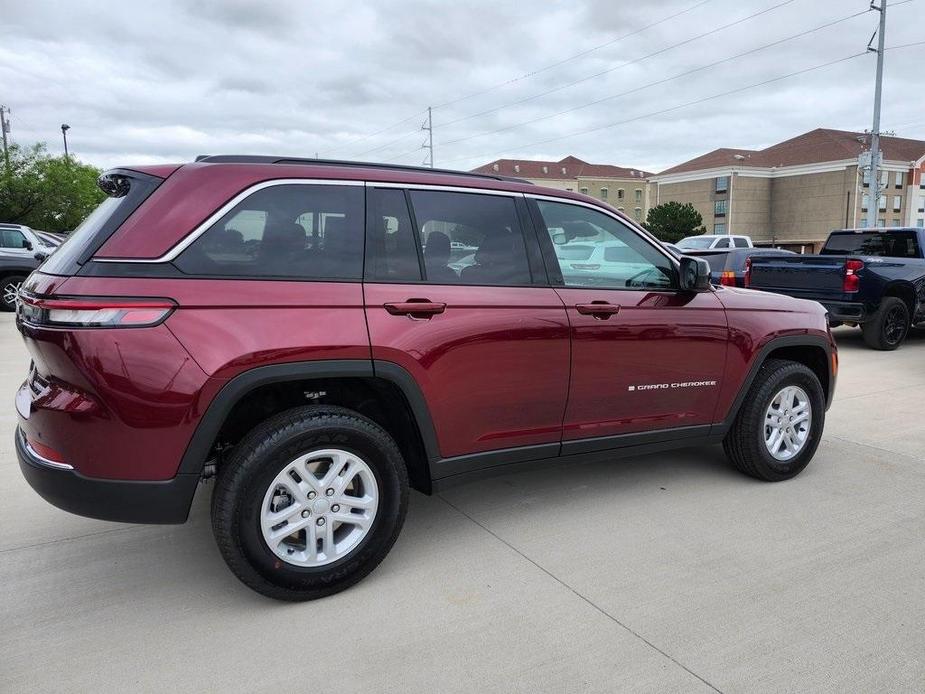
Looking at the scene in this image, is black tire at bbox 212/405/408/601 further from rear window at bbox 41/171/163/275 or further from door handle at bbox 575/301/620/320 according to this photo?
door handle at bbox 575/301/620/320

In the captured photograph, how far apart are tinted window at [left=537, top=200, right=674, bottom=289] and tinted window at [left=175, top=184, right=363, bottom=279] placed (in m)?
1.07

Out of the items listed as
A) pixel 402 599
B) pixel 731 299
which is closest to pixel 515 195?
pixel 731 299

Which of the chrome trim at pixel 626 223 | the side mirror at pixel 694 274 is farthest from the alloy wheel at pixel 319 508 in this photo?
the side mirror at pixel 694 274

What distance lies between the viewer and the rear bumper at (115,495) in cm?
244

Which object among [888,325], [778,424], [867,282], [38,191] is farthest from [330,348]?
[38,191]

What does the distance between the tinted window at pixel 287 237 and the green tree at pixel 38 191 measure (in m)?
28.5

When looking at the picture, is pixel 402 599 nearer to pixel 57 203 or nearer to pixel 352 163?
pixel 352 163

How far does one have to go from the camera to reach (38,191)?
28062 millimetres

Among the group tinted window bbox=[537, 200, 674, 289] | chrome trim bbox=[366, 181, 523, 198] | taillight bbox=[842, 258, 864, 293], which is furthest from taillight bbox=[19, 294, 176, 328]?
taillight bbox=[842, 258, 864, 293]

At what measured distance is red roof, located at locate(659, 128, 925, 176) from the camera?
3051 inches

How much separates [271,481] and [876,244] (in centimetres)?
1050

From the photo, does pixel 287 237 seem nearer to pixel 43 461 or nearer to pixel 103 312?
pixel 103 312

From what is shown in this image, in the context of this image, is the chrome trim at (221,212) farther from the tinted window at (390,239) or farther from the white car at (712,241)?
Answer: the white car at (712,241)

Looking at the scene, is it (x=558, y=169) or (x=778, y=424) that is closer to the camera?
(x=778, y=424)
